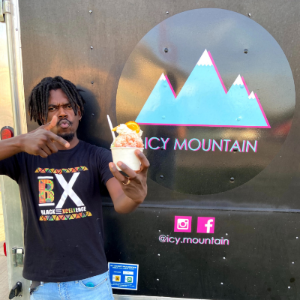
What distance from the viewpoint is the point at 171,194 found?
4.83 feet

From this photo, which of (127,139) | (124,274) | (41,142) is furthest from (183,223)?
(41,142)

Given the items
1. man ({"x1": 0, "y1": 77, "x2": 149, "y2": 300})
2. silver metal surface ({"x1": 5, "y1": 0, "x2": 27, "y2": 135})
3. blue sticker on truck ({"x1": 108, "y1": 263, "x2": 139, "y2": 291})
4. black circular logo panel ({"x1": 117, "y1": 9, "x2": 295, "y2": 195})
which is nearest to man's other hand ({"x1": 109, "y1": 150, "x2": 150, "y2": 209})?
man ({"x1": 0, "y1": 77, "x2": 149, "y2": 300})

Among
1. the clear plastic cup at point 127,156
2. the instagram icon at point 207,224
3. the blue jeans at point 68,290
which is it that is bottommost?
the blue jeans at point 68,290

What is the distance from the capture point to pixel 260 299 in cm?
150

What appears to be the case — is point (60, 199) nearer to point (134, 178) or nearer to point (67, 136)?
point (67, 136)

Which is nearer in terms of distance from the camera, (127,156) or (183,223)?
(127,156)

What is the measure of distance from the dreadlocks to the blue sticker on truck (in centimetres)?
107

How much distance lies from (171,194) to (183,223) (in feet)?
0.69

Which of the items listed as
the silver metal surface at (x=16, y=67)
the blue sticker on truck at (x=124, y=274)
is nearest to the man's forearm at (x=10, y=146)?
the silver metal surface at (x=16, y=67)

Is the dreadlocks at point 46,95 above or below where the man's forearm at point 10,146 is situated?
above

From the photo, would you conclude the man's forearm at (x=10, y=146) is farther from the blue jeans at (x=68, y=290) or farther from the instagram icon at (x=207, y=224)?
the instagram icon at (x=207, y=224)

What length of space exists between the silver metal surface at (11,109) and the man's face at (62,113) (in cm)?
31

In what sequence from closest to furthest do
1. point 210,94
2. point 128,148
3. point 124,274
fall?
point 128,148
point 210,94
point 124,274

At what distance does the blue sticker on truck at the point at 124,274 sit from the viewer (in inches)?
59.4
